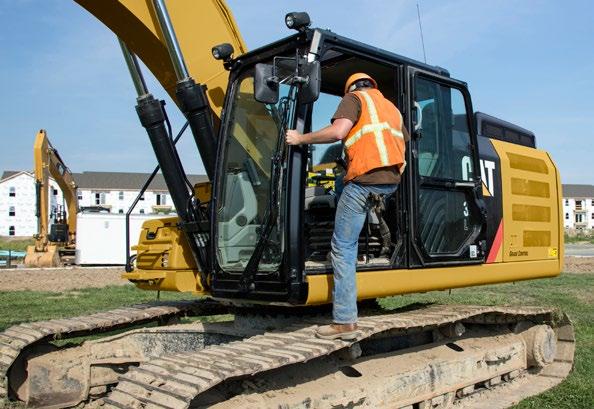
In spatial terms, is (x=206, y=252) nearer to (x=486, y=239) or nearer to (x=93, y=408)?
(x=93, y=408)

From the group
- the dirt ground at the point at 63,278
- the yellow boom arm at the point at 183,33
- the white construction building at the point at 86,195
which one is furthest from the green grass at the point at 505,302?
the white construction building at the point at 86,195

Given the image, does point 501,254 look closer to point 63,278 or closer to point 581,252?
point 63,278

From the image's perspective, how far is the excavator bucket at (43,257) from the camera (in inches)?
949

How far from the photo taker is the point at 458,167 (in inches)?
237

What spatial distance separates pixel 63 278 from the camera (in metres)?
19.7

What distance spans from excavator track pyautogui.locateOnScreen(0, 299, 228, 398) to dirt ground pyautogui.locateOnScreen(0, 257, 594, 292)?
10.5 m

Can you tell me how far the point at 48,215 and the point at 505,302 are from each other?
18.0m

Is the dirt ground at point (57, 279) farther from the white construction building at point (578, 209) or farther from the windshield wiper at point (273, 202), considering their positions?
the white construction building at point (578, 209)

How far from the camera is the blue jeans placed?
15.1ft

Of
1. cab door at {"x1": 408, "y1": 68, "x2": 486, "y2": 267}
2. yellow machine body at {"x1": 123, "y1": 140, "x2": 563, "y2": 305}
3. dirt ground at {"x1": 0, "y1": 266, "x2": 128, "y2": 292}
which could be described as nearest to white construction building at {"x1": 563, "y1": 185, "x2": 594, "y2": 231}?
dirt ground at {"x1": 0, "y1": 266, "x2": 128, "y2": 292}

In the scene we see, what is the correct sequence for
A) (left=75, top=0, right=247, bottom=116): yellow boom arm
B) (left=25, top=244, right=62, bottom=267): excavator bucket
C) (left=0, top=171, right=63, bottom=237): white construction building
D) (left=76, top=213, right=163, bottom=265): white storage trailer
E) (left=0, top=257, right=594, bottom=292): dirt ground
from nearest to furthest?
(left=75, top=0, right=247, bottom=116): yellow boom arm → (left=0, top=257, right=594, bottom=292): dirt ground → (left=25, top=244, right=62, bottom=267): excavator bucket → (left=76, top=213, right=163, bottom=265): white storage trailer → (left=0, top=171, right=63, bottom=237): white construction building

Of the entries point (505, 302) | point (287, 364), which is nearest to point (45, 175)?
point (505, 302)

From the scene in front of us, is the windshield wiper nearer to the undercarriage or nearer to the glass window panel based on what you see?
the undercarriage

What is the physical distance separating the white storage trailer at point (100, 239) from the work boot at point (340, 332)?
22.7m
